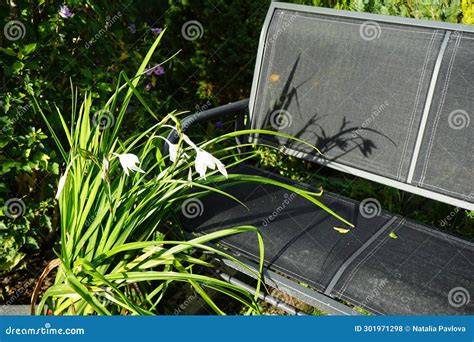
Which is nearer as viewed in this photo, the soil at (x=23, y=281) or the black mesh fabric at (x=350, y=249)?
the black mesh fabric at (x=350, y=249)

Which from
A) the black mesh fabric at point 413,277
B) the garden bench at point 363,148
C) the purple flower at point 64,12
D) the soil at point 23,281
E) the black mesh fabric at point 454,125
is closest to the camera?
the black mesh fabric at point 413,277

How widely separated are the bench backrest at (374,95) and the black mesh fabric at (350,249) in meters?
0.22

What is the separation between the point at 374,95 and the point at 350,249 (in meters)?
0.72

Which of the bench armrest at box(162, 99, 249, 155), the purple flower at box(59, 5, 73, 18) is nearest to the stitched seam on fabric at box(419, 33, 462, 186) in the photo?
the bench armrest at box(162, 99, 249, 155)

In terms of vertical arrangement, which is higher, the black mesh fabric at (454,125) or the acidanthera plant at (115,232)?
the black mesh fabric at (454,125)

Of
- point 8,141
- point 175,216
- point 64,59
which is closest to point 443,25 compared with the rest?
point 175,216

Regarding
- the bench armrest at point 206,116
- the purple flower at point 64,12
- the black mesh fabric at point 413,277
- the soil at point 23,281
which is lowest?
the soil at point 23,281

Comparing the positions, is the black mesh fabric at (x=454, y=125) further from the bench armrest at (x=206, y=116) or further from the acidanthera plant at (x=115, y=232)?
the bench armrest at (x=206, y=116)

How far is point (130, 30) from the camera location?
267 centimetres

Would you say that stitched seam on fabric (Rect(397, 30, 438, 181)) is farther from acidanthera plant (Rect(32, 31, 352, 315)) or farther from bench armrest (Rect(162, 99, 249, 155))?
bench armrest (Rect(162, 99, 249, 155))

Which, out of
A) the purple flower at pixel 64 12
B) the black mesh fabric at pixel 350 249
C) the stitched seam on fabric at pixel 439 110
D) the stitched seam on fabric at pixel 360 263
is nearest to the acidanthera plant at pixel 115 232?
the black mesh fabric at pixel 350 249

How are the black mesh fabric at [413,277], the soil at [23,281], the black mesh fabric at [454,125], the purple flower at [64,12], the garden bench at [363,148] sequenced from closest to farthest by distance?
the black mesh fabric at [413,277] < the garden bench at [363,148] < the black mesh fabric at [454,125] < the purple flower at [64,12] < the soil at [23,281]

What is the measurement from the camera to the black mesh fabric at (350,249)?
1772 millimetres

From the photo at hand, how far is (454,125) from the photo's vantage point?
2098 mm
